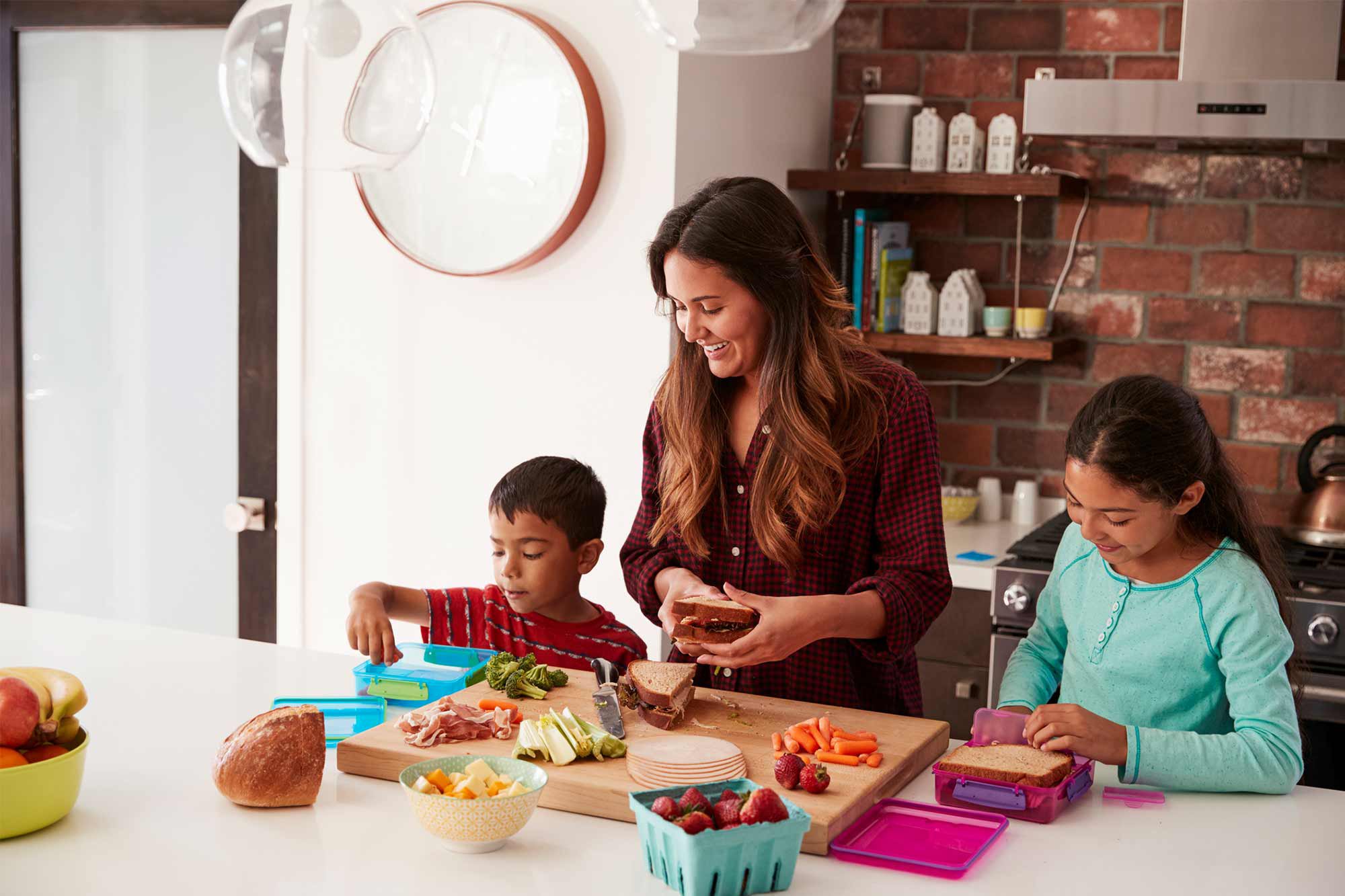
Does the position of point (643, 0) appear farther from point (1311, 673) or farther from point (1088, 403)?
point (1311, 673)

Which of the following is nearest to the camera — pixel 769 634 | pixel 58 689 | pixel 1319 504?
pixel 58 689

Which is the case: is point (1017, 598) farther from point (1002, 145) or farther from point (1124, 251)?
point (1002, 145)

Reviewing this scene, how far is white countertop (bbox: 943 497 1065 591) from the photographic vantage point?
2.83 metres

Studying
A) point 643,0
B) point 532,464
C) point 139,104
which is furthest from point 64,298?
point 643,0

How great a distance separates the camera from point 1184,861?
138cm

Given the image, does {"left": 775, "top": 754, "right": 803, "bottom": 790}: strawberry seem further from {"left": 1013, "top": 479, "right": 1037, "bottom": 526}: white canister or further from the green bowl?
{"left": 1013, "top": 479, "right": 1037, "bottom": 526}: white canister

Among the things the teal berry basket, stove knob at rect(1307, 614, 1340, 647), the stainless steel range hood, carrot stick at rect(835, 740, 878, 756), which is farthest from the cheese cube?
the stainless steel range hood

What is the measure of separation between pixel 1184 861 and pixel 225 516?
2466mm

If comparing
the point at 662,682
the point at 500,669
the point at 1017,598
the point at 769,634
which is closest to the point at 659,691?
the point at 662,682

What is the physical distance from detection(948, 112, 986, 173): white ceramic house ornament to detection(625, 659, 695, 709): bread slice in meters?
1.84

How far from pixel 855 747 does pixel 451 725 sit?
47cm

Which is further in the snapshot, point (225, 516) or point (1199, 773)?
point (225, 516)

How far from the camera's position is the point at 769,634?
1.69 m

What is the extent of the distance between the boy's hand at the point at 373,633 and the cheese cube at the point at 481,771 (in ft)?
1.65
